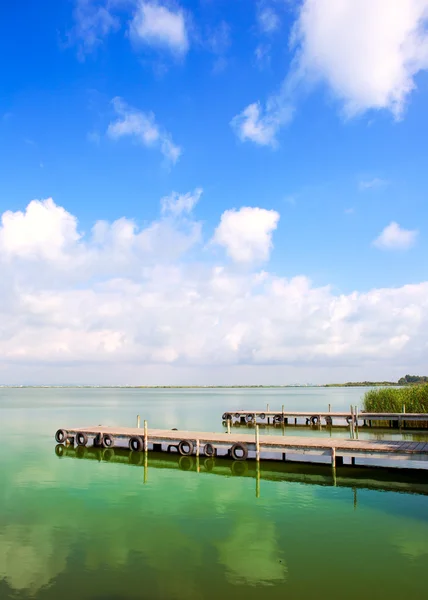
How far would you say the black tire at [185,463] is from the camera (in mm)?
25234

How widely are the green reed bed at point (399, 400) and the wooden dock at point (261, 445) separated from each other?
864 inches

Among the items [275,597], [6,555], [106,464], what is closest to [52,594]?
[6,555]

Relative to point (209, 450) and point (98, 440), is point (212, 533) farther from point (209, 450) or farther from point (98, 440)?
point (98, 440)

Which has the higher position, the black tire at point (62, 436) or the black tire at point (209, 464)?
the black tire at point (62, 436)

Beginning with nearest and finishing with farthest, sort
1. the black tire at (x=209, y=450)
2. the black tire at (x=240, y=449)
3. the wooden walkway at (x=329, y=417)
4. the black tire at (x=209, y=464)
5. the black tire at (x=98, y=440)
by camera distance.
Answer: the black tire at (x=209, y=464), the black tire at (x=240, y=449), the black tire at (x=209, y=450), the black tire at (x=98, y=440), the wooden walkway at (x=329, y=417)

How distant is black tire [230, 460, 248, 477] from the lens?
23859mm

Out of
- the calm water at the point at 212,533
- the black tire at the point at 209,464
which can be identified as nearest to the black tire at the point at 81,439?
the calm water at the point at 212,533

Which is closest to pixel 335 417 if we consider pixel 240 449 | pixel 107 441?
pixel 240 449

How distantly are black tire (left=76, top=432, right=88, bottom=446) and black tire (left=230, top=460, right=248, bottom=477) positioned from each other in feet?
37.7

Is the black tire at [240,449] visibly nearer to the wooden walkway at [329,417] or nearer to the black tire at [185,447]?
the black tire at [185,447]

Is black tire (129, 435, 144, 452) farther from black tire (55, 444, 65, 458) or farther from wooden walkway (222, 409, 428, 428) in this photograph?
wooden walkway (222, 409, 428, 428)

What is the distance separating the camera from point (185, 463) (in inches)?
1045

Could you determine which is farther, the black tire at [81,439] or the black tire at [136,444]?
the black tire at [81,439]

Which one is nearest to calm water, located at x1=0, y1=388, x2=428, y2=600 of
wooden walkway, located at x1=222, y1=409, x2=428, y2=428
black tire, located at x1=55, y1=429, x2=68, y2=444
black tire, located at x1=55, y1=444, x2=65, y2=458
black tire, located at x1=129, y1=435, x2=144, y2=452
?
black tire, located at x1=55, y1=444, x2=65, y2=458
